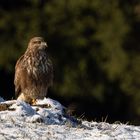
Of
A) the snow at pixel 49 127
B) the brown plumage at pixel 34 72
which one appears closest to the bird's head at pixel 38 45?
the brown plumage at pixel 34 72

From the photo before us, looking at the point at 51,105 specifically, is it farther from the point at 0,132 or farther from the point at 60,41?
the point at 60,41

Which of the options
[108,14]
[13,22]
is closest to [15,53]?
[13,22]

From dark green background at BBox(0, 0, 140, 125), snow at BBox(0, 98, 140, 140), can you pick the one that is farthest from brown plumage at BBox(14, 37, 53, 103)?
dark green background at BBox(0, 0, 140, 125)

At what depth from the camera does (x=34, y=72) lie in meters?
15.1

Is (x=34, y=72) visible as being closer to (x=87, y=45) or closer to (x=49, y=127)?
(x=49, y=127)

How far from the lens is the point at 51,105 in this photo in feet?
42.8

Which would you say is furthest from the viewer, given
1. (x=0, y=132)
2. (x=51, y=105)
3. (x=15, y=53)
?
(x=15, y=53)

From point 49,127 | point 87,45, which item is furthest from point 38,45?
point 87,45

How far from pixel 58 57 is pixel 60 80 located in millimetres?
817

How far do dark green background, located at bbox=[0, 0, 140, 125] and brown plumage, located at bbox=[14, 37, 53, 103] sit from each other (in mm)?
17341

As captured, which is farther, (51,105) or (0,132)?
(51,105)

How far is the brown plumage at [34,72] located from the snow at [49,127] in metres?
1.96

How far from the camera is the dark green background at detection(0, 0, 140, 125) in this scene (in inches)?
1307

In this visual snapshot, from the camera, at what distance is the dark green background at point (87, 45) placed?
33188mm
